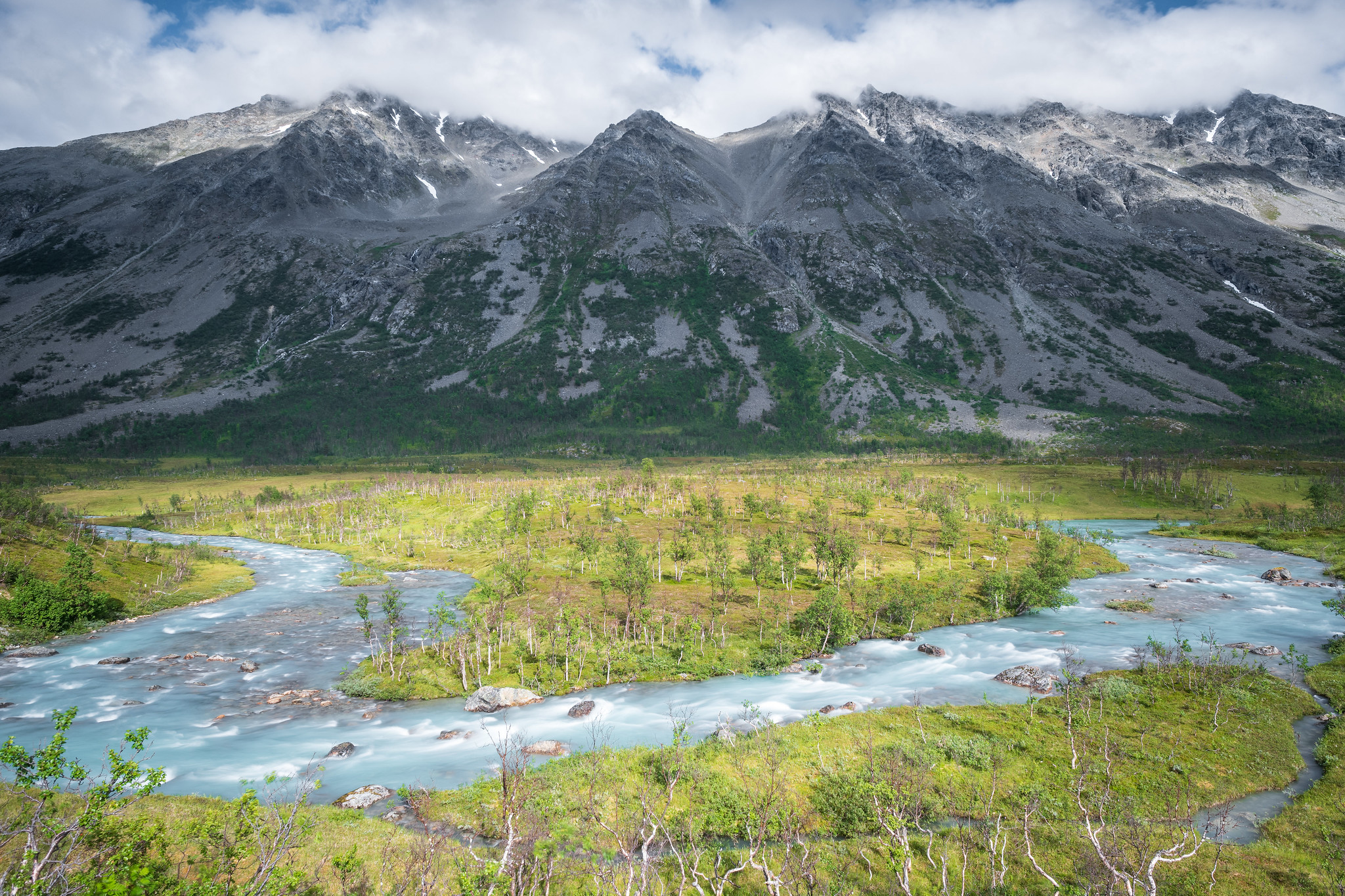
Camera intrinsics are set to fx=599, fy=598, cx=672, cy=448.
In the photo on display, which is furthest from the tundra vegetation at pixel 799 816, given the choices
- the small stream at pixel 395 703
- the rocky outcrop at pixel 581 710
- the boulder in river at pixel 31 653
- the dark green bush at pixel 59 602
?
the dark green bush at pixel 59 602

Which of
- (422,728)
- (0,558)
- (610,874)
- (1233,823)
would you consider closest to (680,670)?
(422,728)

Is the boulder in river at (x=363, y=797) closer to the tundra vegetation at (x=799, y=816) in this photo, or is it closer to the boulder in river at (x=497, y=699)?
the tundra vegetation at (x=799, y=816)

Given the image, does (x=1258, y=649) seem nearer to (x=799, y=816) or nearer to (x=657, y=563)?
(x=799, y=816)

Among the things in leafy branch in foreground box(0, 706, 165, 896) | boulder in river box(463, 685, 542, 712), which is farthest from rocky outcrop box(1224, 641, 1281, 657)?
leafy branch in foreground box(0, 706, 165, 896)

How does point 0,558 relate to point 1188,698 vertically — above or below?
above

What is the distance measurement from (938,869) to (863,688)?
17.4 metres

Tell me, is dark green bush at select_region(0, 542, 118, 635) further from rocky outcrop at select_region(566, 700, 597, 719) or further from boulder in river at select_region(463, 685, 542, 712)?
rocky outcrop at select_region(566, 700, 597, 719)

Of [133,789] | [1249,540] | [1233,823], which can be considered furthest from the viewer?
[1249,540]

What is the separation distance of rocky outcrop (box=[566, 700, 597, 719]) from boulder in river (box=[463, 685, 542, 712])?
2.96 metres

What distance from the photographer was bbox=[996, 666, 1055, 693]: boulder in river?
36062 millimetres

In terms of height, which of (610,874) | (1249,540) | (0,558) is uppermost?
(0,558)

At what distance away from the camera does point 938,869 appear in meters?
20.1

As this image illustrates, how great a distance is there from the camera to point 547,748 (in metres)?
29.3

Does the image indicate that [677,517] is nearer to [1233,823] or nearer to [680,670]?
[680,670]
